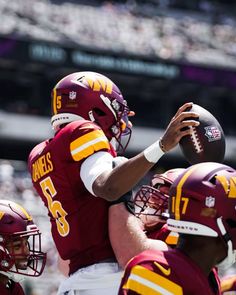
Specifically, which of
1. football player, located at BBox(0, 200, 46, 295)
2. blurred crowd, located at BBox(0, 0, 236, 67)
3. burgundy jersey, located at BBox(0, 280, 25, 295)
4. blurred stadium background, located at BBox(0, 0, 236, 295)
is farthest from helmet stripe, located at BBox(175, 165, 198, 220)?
blurred crowd, located at BBox(0, 0, 236, 67)

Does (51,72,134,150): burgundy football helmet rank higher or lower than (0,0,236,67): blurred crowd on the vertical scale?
higher

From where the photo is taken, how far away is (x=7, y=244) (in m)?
4.03


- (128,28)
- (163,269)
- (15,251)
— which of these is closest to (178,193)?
(163,269)

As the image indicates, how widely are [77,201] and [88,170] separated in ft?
0.59

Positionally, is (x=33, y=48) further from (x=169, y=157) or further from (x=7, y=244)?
(x=7, y=244)

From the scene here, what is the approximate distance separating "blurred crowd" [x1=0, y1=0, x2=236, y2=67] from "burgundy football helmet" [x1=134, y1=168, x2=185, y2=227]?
13.6 metres

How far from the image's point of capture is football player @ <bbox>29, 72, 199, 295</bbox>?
3191 millimetres

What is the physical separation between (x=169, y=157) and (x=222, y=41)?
135 inches

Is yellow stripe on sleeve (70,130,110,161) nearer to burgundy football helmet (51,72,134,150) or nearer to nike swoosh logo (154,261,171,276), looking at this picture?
burgundy football helmet (51,72,134,150)

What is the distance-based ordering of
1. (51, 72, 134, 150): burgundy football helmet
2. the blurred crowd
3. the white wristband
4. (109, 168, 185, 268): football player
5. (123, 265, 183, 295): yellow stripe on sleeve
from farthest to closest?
the blurred crowd → (51, 72, 134, 150): burgundy football helmet → (109, 168, 185, 268): football player → the white wristband → (123, 265, 183, 295): yellow stripe on sleeve

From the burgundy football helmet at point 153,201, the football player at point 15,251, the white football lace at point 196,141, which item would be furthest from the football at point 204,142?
the football player at point 15,251

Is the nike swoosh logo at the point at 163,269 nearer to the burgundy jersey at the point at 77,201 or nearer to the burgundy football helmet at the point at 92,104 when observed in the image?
the burgundy jersey at the point at 77,201

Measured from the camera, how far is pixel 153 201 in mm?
3637

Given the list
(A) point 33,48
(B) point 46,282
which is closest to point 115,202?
(B) point 46,282
